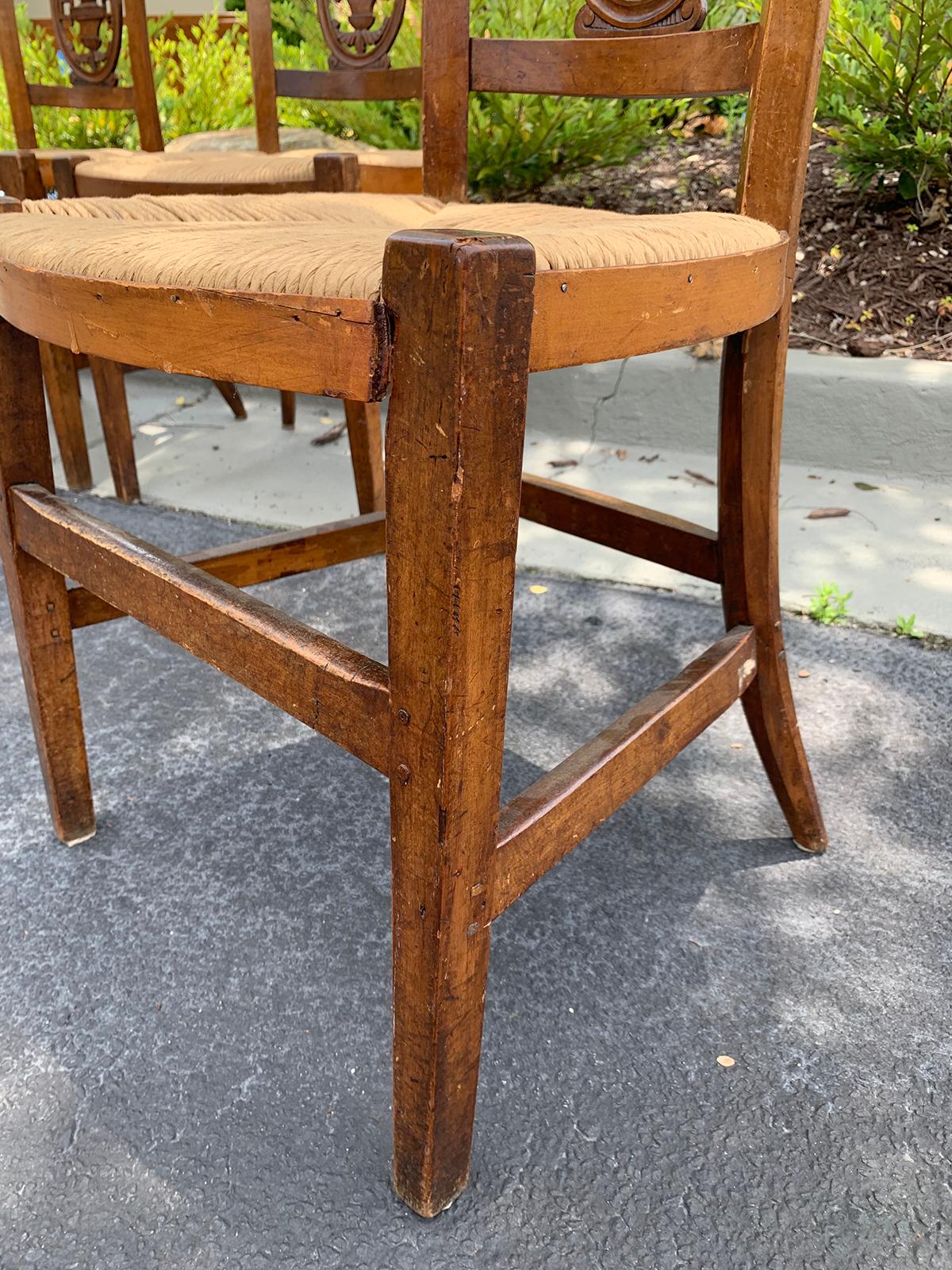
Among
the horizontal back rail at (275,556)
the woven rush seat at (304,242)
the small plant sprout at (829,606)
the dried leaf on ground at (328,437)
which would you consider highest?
the woven rush seat at (304,242)

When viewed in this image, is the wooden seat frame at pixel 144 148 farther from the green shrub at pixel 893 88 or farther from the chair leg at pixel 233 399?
the green shrub at pixel 893 88

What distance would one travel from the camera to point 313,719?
2.45 ft

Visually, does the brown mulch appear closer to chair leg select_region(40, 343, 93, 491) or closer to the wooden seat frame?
the wooden seat frame

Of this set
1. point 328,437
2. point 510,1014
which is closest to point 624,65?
point 510,1014

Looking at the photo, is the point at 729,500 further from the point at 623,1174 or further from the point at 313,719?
the point at 623,1174

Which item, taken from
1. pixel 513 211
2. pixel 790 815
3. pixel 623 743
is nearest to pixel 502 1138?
pixel 623 743

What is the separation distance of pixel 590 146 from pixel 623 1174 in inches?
111

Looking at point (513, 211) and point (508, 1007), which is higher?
point (513, 211)

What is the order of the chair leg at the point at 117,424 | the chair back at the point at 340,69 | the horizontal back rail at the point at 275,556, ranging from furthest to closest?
the chair leg at the point at 117,424, the chair back at the point at 340,69, the horizontal back rail at the point at 275,556

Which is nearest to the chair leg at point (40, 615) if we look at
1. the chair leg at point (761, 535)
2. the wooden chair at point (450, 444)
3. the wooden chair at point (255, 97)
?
the wooden chair at point (450, 444)

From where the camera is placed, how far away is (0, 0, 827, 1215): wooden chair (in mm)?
575

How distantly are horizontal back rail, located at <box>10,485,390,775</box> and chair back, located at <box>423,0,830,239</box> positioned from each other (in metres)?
0.58

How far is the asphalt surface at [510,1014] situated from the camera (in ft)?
2.57

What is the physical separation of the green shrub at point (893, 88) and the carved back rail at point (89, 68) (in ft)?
5.56
